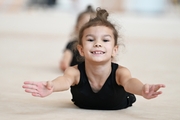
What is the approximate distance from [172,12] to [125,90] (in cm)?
536

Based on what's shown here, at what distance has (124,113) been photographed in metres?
1.63

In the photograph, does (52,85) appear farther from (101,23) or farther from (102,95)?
(101,23)

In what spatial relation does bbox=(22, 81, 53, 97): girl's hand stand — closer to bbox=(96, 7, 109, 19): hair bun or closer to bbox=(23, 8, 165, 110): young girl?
bbox=(23, 8, 165, 110): young girl

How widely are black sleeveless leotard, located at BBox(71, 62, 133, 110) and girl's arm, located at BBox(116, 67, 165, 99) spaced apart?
29mm

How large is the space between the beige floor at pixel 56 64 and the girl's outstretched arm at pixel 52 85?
0.30 ft

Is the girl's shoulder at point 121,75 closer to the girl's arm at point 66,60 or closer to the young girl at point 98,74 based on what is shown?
the young girl at point 98,74

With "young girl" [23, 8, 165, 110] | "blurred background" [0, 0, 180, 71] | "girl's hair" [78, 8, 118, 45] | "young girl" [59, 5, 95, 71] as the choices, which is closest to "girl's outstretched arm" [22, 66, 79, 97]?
"young girl" [23, 8, 165, 110]

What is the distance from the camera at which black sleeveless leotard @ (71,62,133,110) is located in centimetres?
164

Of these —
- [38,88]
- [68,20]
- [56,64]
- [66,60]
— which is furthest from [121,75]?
[68,20]

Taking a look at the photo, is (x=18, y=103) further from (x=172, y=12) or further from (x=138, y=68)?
(x=172, y=12)

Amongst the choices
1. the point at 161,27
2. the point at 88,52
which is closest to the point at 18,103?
the point at 88,52

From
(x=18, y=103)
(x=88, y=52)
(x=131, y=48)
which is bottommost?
(x=131, y=48)

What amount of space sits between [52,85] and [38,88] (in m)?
0.07

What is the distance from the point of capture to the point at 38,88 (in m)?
1.45
